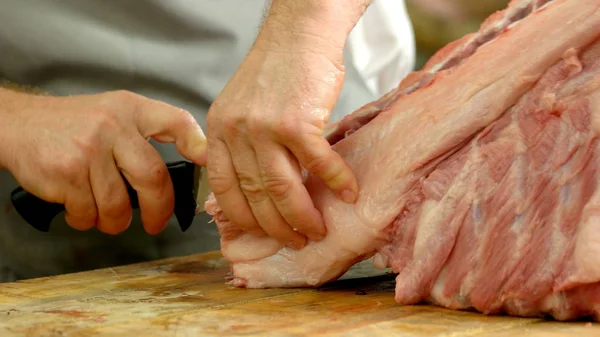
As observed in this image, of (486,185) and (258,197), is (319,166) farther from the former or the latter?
(486,185)

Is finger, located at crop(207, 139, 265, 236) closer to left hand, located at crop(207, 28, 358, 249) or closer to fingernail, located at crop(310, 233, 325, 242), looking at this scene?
left hand, located at crop(207, 28, 358, 249)

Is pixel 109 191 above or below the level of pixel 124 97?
below

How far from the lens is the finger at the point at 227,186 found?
1630 mm

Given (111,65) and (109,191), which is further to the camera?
(111,65)

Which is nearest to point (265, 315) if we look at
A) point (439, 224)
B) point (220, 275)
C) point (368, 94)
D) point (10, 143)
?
point (439, 224)

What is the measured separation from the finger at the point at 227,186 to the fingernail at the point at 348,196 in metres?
0.21

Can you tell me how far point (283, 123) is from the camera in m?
1.51

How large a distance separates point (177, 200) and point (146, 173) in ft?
0.50

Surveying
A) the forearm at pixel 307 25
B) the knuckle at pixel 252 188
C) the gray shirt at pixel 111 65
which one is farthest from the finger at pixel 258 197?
the gray shirt at pixel 111 65

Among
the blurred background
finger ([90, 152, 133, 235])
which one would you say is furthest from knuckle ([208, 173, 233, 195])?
the blurred background

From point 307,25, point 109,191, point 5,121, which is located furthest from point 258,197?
point 5,121

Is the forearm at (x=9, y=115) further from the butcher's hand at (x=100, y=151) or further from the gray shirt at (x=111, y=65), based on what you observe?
the gray shirt at (x=111, y=65)

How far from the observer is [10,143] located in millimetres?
2088

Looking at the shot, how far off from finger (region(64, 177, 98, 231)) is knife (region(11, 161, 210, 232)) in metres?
0.07
